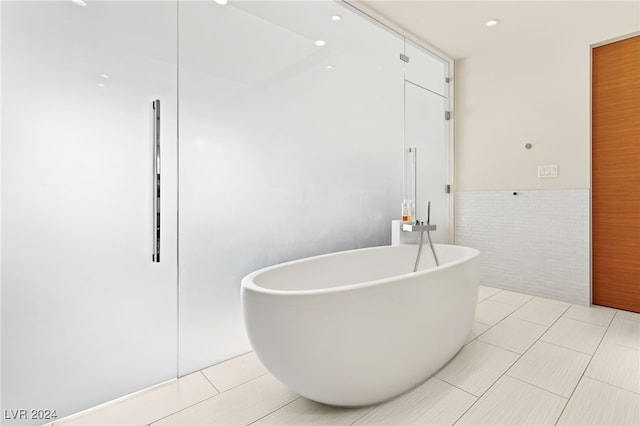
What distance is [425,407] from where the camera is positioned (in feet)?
4.35

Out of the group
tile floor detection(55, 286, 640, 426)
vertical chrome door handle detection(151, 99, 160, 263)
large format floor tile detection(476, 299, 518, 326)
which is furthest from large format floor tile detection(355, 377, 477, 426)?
vertical chrome door handle detection(151, 99, 160, 263)

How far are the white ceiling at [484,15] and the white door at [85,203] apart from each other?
1.86 meters

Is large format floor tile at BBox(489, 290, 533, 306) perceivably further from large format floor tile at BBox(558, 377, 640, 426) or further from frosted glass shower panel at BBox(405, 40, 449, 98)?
frosted glass shower panel at BBox(405, 40, 449, 98)

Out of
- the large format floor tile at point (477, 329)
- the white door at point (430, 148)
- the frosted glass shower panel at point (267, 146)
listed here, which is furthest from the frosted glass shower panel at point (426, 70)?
the large format floor tile at point (477, 329)

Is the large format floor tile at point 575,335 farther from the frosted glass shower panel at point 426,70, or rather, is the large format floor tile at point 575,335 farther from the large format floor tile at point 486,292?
the frosted glass shower panel at point 426,70

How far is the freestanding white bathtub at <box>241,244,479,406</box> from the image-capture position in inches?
44.8

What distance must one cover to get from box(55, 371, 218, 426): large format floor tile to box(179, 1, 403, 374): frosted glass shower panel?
0.41 feet

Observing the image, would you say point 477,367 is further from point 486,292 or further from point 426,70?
point 426,70

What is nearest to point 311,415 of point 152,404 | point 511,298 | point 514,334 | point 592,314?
point 152,404

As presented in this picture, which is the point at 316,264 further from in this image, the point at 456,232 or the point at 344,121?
the point at 456,232

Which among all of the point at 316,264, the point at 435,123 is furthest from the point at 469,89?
the point at 316,264

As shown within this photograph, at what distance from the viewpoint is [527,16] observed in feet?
8.50

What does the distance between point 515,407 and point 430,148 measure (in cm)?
248

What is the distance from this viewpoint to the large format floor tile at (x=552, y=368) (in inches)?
58.9
